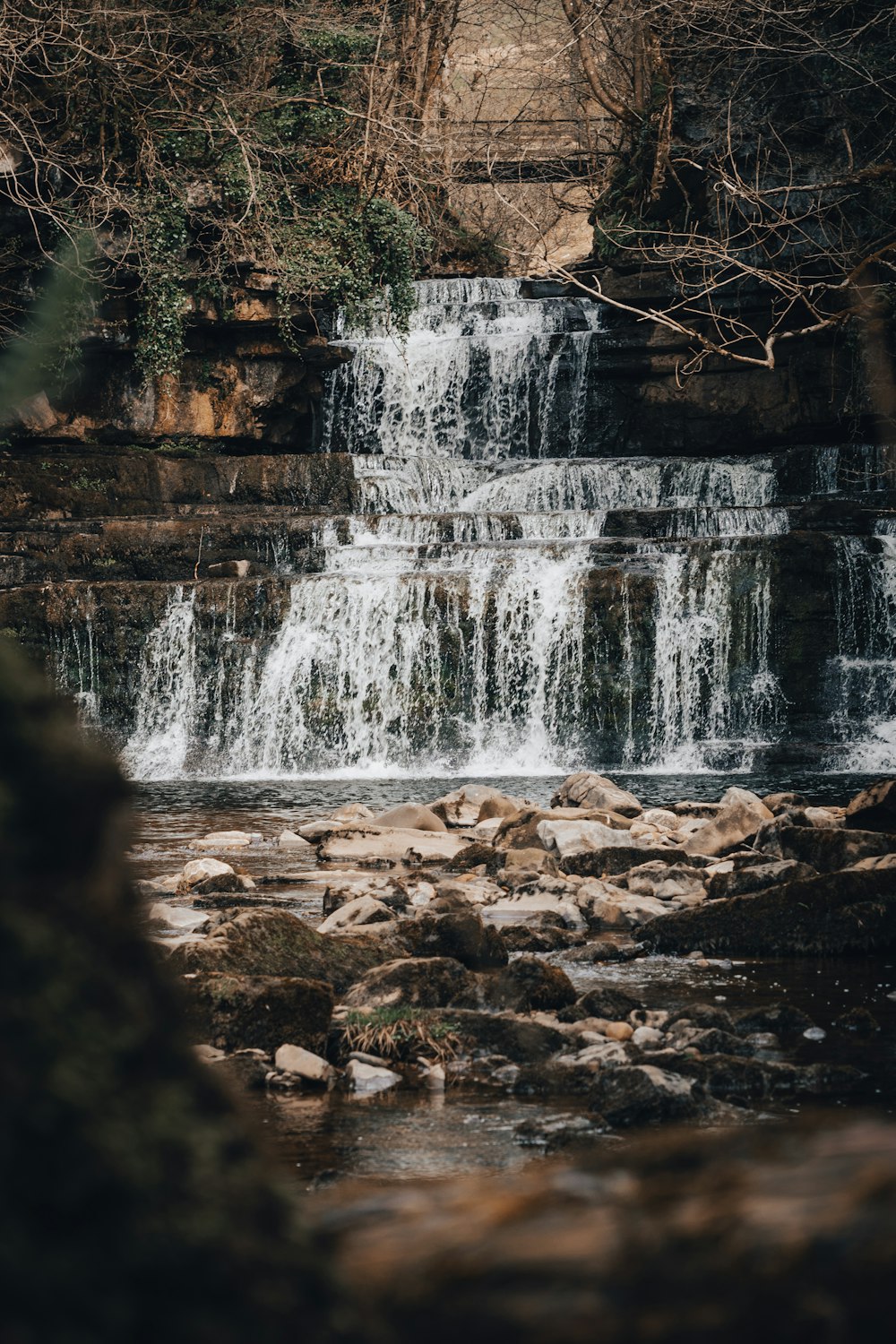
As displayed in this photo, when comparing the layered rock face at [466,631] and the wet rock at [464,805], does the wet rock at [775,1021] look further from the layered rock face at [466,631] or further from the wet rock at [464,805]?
the layered rock face at [466,631]

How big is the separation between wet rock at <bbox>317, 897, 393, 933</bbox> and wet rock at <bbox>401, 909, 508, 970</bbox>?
0.52 metres

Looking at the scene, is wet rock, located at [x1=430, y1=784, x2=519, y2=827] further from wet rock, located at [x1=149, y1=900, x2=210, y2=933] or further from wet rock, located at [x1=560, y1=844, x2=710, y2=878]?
wet rock, located at [x1=149, y1=900, x2=210, y2=933]

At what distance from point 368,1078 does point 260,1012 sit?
520mm

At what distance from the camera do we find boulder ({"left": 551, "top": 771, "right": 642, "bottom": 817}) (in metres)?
11.1

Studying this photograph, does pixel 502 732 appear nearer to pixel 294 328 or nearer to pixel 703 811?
pixel 703 811

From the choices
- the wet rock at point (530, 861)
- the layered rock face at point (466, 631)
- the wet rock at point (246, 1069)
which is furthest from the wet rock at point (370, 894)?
the layered rock face at point (466, 631)

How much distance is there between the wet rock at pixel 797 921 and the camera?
6.68 meters

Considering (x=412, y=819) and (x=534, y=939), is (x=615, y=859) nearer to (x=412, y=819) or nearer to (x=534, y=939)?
(x=534, y=939)

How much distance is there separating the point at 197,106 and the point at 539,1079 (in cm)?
2154

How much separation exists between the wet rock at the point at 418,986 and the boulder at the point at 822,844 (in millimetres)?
2838

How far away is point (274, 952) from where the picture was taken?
5586 millimetres

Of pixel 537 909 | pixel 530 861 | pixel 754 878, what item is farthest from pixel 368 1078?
pixel 530 861

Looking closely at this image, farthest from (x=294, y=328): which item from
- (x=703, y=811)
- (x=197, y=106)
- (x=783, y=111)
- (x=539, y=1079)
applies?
(x=539, y=1079)

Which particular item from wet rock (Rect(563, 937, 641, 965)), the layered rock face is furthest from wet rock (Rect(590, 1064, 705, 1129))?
the layered rock face
